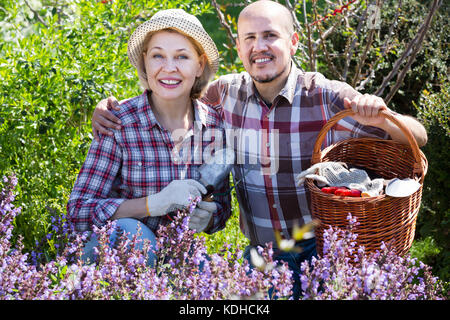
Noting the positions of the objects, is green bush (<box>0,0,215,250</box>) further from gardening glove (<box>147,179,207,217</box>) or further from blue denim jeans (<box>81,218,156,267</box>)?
gardening glove (<box>147,179,207,217</box>)

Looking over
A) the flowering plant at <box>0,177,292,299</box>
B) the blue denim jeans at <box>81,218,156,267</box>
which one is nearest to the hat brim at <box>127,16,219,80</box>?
the blue denim jeans at <box>81,218,156,267</box>

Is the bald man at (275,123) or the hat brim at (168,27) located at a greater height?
the hat brim at (168,27)

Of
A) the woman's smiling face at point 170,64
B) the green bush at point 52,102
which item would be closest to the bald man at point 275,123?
the woman's smiling face at point 170,64

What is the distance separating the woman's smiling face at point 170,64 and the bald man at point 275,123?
278mm

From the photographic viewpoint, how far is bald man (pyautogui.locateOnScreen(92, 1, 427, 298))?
110 inches

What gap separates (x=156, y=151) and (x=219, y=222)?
1.62 feet

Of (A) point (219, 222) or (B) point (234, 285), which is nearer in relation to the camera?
(B) point (234, 285)

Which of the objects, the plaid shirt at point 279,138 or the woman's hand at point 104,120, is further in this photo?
the plaid shirt at point 279,138

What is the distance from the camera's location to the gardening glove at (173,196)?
8.29ft

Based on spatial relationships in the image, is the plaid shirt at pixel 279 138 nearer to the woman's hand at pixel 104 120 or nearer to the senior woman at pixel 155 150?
the senior woman at pixel 155 150

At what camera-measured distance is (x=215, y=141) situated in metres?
2.89

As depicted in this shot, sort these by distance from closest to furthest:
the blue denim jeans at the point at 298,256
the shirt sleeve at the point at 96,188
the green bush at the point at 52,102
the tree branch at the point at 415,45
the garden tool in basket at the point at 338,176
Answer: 1. the garden tool in basket at the point at 338,176
2. the shirt sleeve at the point at 96,188
3. the blue denim jeans at the point at 298,256
4. the tree branch at the point at 415,45
5. the green bush at the point at 52,102
